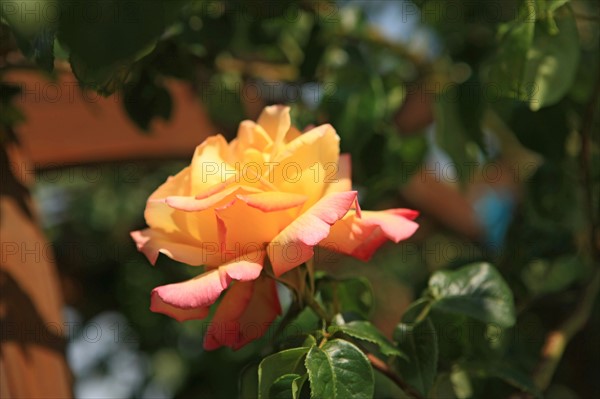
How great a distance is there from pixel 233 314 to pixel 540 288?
0.55 metres

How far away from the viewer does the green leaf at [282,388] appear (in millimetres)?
523

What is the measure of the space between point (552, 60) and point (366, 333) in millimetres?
295

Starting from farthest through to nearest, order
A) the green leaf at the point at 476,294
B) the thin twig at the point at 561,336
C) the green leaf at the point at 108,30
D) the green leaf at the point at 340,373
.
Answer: the thin twig at the point at 561,336, the green leaf at the point at 476,294, the green leaf at the point at 340,373, the green leaf at the point at 108,30

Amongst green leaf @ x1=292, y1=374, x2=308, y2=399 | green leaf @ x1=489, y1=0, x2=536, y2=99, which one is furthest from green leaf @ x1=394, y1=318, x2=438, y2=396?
green leaf @ x1=489, y1=0, x2=536, y2=99

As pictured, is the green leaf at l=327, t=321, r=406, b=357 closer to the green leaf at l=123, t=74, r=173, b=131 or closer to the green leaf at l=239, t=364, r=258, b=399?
the green leaf at l=239, t=364, r=258, b=399

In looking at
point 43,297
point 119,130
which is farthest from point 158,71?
point 119,130

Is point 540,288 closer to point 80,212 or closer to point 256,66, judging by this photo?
point 256,66

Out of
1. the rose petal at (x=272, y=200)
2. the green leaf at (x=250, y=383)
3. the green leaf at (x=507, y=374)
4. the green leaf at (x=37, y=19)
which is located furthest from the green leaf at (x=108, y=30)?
the green leaf at (x=507, y=374)

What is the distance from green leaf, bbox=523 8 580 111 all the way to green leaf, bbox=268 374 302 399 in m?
0.32

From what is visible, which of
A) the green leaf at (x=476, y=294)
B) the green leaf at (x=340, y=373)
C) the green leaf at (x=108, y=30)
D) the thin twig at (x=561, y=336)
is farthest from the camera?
the thin twig at (x=561, y=336)

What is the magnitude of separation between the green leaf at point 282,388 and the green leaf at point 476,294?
0.15 metres

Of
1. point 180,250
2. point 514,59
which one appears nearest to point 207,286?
point 180,250

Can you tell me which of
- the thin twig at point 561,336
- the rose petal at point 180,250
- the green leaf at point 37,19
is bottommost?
the thin twig at point 561,336

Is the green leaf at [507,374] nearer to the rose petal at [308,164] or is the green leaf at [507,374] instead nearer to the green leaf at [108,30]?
the rose petal at [308,164]
